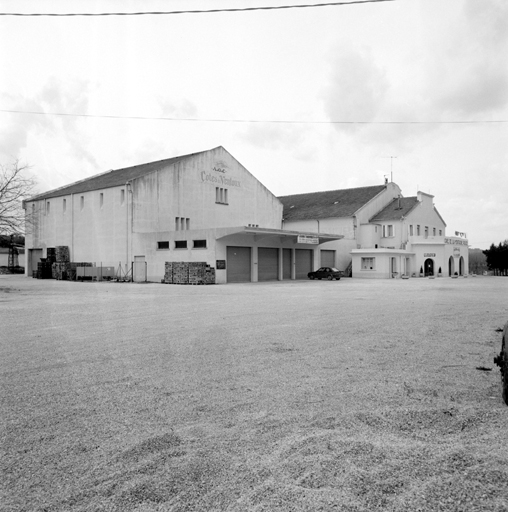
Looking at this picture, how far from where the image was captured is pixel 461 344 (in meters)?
9.15

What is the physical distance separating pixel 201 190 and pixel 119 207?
24.2 ft

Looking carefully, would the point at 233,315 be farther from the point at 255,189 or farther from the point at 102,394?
the point at 255,189

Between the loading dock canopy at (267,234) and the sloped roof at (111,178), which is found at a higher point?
the sloped roof at (111,178)

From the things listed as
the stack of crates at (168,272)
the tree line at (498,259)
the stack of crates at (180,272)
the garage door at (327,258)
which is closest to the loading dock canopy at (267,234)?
the stack of crates at (180,272)

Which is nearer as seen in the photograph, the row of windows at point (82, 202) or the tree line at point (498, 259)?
the row of windows at point (82, 202)

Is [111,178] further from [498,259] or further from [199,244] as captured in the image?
[498,259]

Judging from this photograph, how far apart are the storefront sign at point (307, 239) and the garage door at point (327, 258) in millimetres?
6111

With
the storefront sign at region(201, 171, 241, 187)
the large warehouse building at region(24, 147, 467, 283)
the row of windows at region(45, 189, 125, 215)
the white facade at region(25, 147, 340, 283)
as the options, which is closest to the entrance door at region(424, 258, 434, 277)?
the large warehouse building at region(24, 147, 467, 283)

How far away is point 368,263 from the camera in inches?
1959

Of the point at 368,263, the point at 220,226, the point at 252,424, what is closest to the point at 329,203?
the point at 368,263

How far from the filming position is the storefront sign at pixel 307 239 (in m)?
40.8

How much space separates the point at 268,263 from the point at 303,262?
5.73 meters

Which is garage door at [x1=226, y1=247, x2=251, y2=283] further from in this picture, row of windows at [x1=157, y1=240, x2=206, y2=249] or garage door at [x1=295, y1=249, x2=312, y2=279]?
garage door at [x1=295, y1=249, x2=312, y2=279]

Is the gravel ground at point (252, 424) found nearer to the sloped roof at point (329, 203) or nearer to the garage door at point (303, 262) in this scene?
the garage door at point (303, 262)
